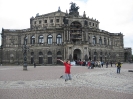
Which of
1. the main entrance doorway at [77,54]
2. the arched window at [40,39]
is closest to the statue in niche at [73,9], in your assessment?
the arched window at [40,39]

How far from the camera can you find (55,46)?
69.6 metres

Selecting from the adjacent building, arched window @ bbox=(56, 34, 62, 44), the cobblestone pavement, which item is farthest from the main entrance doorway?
the cobblestone pavement

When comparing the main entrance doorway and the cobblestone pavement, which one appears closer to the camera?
the cobblestone pavement

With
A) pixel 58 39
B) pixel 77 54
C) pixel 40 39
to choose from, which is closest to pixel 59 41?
pixel 58 39

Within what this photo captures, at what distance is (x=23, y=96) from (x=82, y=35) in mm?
56871

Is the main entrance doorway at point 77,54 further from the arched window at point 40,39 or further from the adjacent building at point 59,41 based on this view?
the arched window at point 40,39

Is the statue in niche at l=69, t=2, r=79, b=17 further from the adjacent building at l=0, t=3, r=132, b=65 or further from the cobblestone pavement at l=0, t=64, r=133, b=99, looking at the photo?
the cobblestone pavement at l=0, t=64, r=133, b=99

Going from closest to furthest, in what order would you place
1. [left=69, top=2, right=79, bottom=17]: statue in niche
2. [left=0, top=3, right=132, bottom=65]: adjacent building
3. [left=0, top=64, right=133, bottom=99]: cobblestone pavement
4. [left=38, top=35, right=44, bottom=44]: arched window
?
[left=0, top=64, right=133, bottom=99]: cobblestone pavement → [left=0, top=3, right=132, bottom=65]: adjacent building → [left=38, top=35, right=44, bottom=44]: arched window → [left=69, top=2, right=79, bottom=17]: statue in niche

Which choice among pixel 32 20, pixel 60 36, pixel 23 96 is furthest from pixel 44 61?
pixel 23 96

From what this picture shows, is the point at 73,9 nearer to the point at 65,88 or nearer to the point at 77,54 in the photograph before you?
the point at 77,54

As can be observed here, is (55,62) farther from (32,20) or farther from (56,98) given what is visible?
(56,98)

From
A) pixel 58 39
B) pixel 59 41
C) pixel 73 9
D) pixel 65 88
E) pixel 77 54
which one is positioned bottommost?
pixel 65 88

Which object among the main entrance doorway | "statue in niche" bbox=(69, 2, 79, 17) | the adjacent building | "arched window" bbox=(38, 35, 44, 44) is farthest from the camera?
"statue in niche" bbox=(69, 2, 79, 17)

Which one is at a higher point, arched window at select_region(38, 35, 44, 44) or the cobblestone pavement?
arched window at select_region(38, 35, 44, 44)
